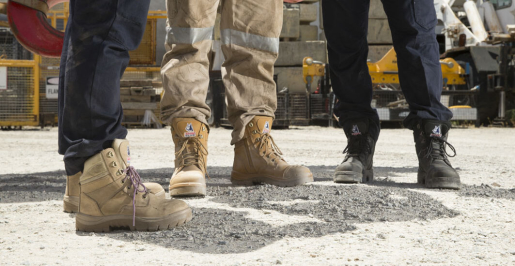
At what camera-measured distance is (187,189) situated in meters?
1.98

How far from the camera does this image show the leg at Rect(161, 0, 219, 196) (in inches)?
83.7

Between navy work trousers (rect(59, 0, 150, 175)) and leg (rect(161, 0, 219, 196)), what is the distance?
619 mm

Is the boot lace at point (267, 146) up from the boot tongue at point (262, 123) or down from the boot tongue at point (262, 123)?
down

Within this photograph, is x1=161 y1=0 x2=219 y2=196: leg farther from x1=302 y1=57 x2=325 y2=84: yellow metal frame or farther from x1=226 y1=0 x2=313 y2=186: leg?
x1=302 y1=57 x2=325 y2=84: yellow metal frame

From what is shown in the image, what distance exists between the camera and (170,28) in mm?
2242

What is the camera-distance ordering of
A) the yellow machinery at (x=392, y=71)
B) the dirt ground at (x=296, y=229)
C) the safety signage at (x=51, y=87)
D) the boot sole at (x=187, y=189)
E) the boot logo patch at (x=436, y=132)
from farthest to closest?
the safety signage at (x=51, y=87) < the yellow machinery at (x=392, y=71) < the boot logo patch at (x=436, y=132) < the boot sole at (x=187, y=189) < the dirt ground at (x=296, y=229)

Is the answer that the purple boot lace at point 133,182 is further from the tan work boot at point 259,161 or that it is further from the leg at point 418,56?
the leg at point 418,56

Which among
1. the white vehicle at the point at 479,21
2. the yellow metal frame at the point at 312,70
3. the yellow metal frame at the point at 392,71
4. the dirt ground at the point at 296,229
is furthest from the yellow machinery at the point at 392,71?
the dirt ground at the point at 296,229

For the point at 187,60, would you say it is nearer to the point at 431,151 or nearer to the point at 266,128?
the point at 266,128

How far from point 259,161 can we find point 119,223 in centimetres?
88

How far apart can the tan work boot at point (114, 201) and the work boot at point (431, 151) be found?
1201 millimetres

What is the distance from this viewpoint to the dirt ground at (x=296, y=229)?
4.13ft

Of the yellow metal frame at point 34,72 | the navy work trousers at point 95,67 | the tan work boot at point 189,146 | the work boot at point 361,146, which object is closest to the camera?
the navy work trousers at point 95,67

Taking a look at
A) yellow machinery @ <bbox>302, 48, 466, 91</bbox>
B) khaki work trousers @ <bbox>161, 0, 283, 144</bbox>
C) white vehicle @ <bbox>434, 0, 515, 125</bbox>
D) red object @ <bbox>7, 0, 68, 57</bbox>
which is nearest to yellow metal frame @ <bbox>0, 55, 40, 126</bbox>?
yellow machinery @ <bbox>302, 48, 466, 91</bbox>
